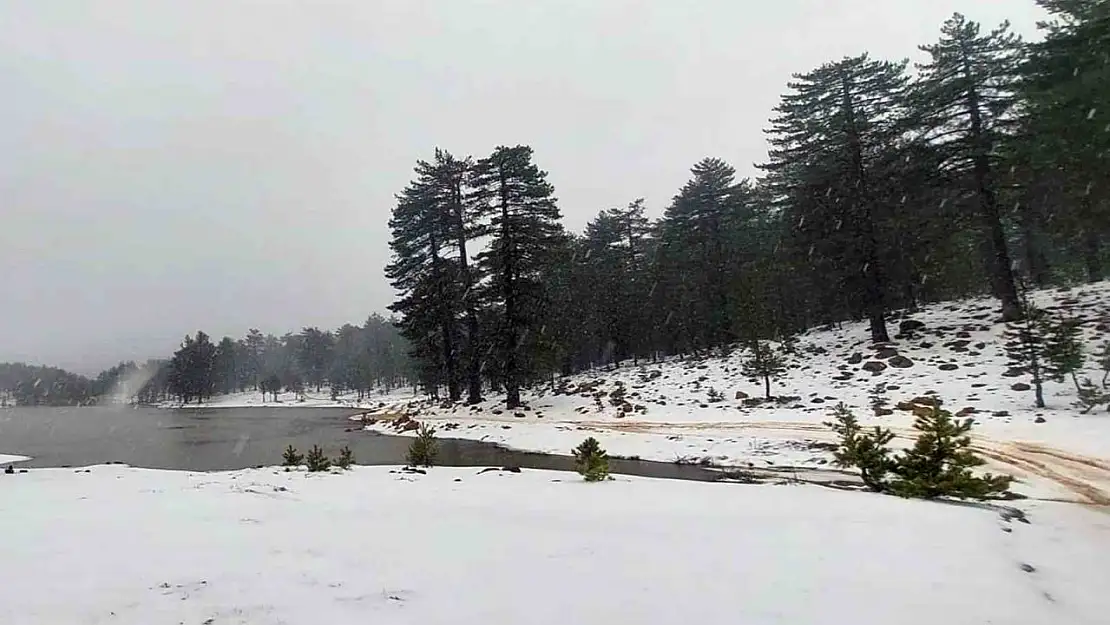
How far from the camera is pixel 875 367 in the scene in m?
22.5

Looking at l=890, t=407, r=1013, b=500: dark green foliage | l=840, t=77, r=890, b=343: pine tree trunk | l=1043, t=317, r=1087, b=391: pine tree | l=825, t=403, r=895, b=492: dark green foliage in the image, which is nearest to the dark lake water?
l=825, t=403, r=895, b=492: dark green foliage

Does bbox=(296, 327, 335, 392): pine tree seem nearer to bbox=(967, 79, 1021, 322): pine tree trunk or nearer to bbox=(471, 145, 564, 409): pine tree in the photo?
bbox=(471, 145, 564, 409): pine tree

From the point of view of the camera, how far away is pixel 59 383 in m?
160

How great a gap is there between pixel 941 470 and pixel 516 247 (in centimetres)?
2288

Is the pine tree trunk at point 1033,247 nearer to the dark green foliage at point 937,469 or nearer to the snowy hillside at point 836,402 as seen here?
the snowy hillside at point 836,402

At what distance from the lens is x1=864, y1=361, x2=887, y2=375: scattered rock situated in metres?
22.2

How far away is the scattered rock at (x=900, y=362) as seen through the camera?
71.9ft

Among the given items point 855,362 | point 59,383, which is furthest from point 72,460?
point 59,383

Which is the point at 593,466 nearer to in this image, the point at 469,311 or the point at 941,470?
the point at 941,470

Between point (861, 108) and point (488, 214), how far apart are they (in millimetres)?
18604

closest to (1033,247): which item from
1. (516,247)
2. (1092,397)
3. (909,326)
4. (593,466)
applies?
(909,326)

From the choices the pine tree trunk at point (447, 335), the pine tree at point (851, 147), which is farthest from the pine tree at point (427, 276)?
the pine tree at point (851, 147)

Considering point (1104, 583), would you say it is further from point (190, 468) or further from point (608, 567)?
point (190, 468)

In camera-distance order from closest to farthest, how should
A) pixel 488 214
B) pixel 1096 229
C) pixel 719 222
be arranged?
1. pixel 1096 229
2. pixel 488 214
3. pixel 719 222
